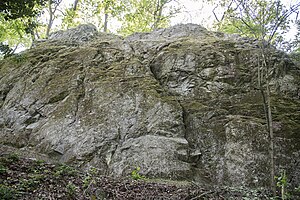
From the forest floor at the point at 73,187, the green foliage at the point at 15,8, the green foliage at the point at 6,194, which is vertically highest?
the green foliage at the point at 15,8

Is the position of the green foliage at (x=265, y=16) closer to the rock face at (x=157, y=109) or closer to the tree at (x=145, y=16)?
the rock face at (x=157, y=109)

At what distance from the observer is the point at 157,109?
9.02 metres

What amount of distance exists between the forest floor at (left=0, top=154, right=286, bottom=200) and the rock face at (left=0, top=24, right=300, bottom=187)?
1.50 m

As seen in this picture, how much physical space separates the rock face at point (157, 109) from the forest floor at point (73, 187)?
4.93 ft

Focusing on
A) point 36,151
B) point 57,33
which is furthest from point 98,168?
point 57,33

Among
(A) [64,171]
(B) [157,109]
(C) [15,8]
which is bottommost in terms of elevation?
(A) [64,171]

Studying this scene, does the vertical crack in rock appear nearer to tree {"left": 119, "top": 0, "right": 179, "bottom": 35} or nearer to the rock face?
the rock face

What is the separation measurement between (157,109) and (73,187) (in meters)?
4.62

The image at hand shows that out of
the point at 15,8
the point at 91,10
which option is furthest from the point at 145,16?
the point at 15,8

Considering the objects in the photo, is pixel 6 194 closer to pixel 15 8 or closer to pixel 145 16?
pixel 15 8

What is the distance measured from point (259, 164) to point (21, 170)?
5.94 metres

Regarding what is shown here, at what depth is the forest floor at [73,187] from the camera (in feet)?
15.5

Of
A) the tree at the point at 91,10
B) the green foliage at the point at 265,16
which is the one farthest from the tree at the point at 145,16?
the green foliage at the point at 265,16

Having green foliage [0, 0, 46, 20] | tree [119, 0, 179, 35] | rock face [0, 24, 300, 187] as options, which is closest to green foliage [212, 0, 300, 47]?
rock face [0, 24, 300, 187]
